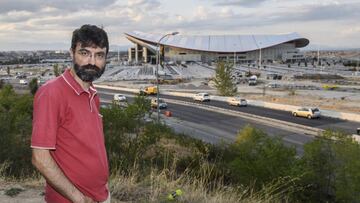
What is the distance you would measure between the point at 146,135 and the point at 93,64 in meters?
15.0

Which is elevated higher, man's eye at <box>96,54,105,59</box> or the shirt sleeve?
man's eye at <box>96,54,105,59</box>

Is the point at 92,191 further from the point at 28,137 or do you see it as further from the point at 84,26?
the point at 28,137

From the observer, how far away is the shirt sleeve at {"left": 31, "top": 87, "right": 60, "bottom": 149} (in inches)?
96.1

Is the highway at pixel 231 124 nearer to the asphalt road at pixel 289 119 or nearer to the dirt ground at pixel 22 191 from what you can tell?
the asphalt road at pixel 289 119

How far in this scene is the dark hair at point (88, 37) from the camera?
2.67 m

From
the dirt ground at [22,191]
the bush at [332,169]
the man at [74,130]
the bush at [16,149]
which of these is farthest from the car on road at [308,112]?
the man at [74,130]

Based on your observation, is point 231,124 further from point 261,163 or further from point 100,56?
point 100,56

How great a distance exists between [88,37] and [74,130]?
582mm

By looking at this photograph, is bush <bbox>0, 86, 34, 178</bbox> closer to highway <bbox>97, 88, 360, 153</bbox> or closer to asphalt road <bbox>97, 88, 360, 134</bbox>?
highway <bbox>97, 88, 360, 153</bbox>

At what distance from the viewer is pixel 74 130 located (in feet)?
8.51

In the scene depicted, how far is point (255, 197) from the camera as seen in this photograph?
20.7ft

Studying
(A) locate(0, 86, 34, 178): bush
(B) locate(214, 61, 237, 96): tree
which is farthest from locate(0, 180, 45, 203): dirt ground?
(B) locate(214, 61, 237, 96): tree

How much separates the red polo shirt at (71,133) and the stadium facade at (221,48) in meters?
154

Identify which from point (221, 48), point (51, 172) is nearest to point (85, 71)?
point (51, 172)
